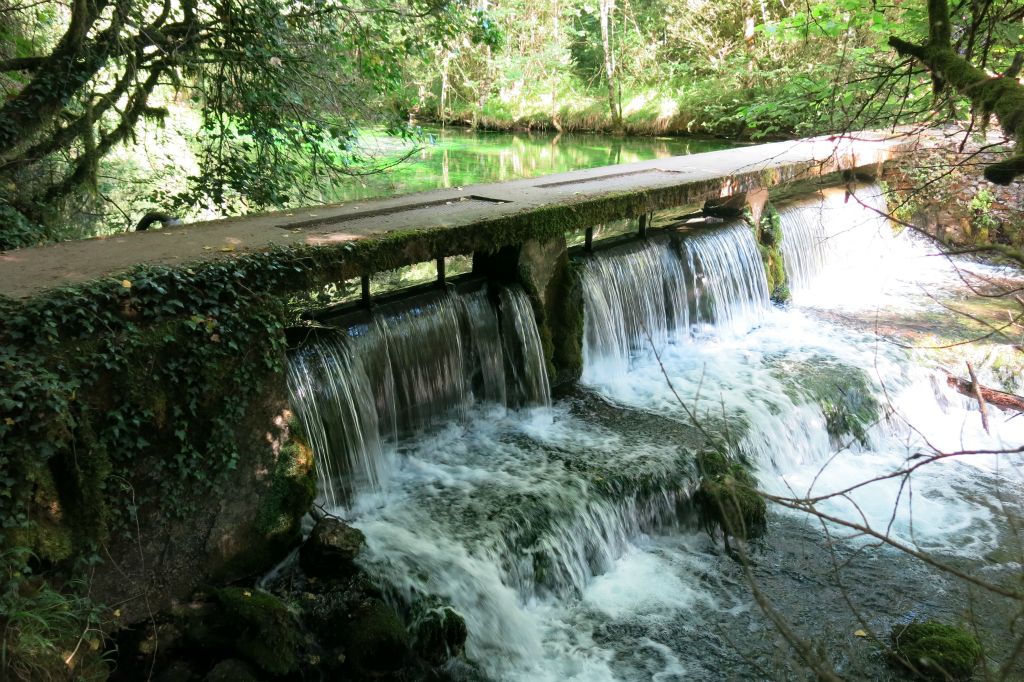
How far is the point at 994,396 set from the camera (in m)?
7.70

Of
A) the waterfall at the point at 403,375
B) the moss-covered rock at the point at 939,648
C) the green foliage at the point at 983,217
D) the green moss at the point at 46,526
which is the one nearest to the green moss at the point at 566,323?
the waterfall at the point at 403,375

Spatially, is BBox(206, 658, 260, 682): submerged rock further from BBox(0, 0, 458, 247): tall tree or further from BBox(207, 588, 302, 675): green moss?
BBox(0, 0, 458, 247): tall tree

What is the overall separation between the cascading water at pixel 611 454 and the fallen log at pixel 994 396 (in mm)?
125

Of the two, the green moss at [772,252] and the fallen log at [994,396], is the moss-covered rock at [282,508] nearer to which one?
the fallen log at [994,396]

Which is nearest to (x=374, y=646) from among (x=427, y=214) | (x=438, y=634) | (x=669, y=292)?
(x=438, y=634)

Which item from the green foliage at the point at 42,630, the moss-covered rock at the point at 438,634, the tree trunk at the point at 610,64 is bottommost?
the moss-covered rock at the point at 438,634

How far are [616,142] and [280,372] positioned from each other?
1902cm

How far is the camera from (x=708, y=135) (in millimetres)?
21172

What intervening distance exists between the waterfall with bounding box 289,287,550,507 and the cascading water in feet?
0.05

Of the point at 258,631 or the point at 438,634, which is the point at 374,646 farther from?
the point at 258,631

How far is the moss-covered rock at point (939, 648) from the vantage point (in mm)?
4348

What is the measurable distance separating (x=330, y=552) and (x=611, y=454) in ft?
8.24

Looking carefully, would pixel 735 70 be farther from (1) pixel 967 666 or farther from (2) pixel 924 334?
(1) pixel 967 666

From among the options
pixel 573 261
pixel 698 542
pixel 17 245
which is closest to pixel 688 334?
pixel 573 261
